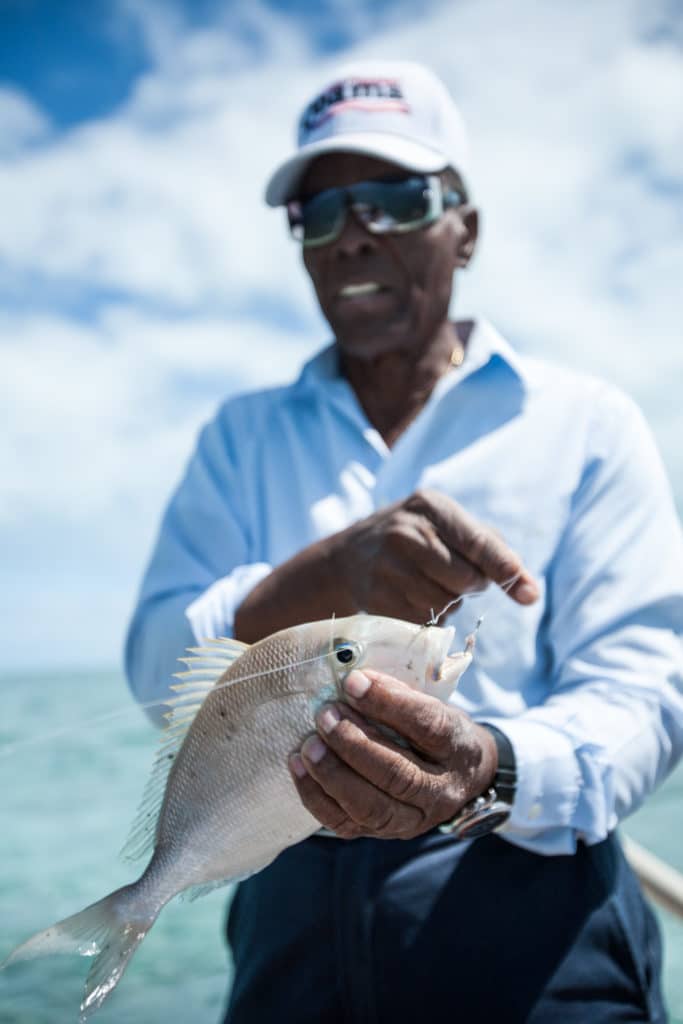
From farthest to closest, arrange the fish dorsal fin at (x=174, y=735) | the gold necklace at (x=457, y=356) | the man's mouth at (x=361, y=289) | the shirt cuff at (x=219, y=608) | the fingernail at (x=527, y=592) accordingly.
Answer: the gold necklace at (x=457, y=356) → the man's mouth at (x=361, y=289) → the shirt cuff at (x=219, y=608) → the fingernail at (x=527, y=592) → the fish dorsal fin at (x=174, y=735)

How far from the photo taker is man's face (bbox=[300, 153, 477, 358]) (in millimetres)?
2488

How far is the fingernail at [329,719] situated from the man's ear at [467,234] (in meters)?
1.67

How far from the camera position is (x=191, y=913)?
6.22 m

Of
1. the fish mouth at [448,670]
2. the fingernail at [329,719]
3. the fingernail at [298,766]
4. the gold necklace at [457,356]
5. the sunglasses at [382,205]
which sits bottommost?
the fingernail at [298,766]

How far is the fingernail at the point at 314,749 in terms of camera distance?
143cm

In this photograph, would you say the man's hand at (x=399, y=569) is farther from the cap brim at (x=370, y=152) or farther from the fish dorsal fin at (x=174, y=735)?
the cap brim at (x=370, y=152)

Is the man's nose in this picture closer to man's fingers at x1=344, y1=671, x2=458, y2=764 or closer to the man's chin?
the man's chin

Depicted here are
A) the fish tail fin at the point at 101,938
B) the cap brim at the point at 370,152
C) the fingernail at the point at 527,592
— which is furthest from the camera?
the cap brim at the point at 370,152

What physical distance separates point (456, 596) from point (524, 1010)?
37.8 inches

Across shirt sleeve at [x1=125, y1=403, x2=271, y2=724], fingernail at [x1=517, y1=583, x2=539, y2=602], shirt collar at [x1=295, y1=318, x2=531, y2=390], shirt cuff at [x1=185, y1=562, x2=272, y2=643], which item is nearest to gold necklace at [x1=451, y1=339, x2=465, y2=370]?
shirt collar at [x1=295, y1=318, x2=531, y2=390]

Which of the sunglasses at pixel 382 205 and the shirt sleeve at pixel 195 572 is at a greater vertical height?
the sunglasses at pixel 382 205

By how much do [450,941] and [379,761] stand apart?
818mm

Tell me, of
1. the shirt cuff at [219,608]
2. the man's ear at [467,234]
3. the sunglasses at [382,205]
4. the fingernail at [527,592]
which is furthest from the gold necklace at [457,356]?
the fingernail at [527,592]

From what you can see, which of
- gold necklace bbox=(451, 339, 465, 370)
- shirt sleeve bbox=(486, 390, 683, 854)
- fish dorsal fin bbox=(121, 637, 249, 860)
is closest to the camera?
fish dorsal fin bbox=(121, 637, 249, 860)
